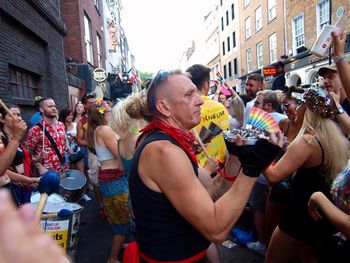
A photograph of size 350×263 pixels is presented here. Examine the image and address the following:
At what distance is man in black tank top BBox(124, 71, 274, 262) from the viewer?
4.33ft

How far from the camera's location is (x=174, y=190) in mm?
1348

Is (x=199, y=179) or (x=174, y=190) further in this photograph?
(x=199, y=179)

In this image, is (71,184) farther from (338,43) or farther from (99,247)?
(338,43)

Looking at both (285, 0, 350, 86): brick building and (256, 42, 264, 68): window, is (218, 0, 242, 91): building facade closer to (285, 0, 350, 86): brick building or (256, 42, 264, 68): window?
(256, 42, 264, 68): window

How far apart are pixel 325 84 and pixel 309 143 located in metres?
1.22

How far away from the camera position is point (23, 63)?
607cm

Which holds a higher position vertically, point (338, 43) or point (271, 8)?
point (271, 8)

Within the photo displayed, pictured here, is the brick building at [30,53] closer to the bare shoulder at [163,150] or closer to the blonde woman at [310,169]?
the bare shoulder at [163,150]

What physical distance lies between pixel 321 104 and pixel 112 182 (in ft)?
7.92

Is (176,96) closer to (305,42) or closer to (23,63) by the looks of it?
(23,63)

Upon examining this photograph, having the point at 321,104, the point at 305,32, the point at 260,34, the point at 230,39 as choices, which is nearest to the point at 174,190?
the point at 321,104

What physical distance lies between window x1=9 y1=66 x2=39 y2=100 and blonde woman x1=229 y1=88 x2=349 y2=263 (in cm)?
530

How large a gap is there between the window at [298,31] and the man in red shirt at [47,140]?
1590cm

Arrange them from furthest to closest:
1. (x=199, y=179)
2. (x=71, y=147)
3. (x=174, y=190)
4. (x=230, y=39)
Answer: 1. (x=230, y=39)
2. (x=71, y=147)
3. (x=199, y=179)
4. (x=174, y=190)
